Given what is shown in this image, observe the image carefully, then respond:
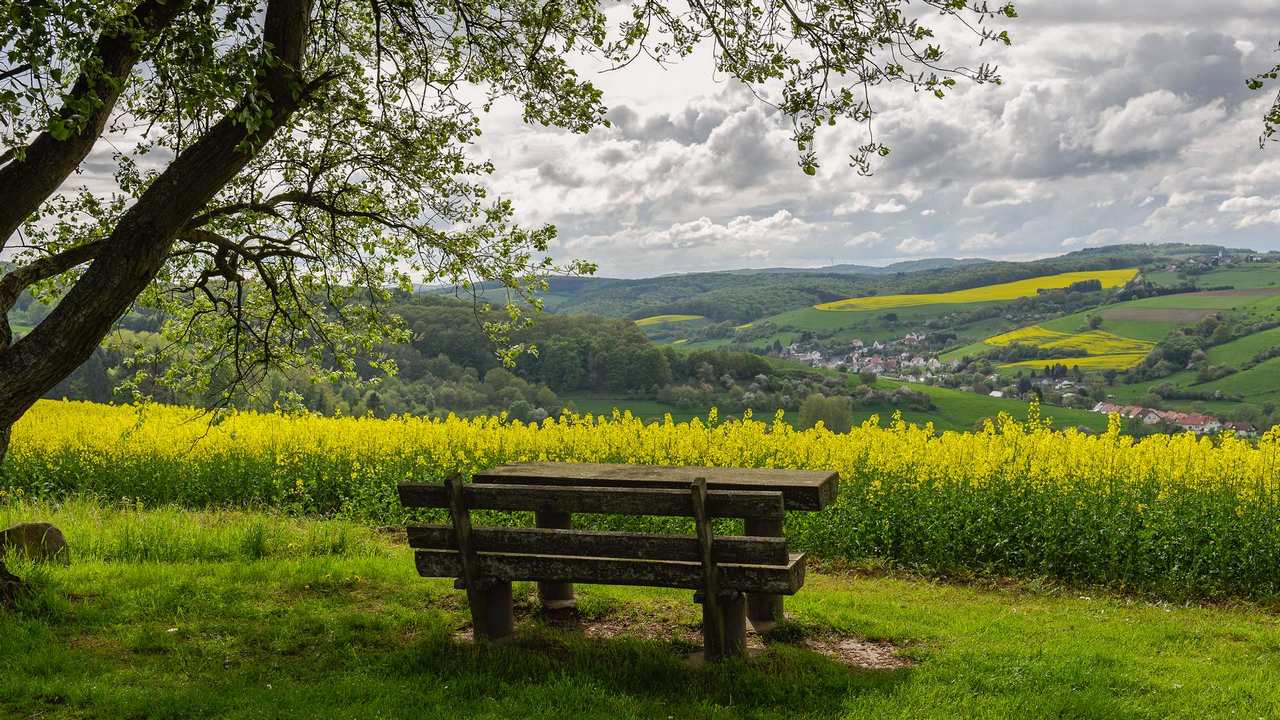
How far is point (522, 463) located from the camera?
329 inches

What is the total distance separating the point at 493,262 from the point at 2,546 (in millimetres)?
5466

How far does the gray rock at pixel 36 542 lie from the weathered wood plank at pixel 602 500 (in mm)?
4649

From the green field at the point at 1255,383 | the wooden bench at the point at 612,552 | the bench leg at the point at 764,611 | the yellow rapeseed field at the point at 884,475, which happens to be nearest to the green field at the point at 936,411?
the green field at the point at 1255,383

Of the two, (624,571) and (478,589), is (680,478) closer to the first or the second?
(624,571)

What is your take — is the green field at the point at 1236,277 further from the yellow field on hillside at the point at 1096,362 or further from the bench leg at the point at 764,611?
the bench leg at the point at 764,611

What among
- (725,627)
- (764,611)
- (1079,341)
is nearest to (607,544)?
(725,627)

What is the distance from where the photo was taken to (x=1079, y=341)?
329ft

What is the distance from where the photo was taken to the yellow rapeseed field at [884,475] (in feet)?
33.0

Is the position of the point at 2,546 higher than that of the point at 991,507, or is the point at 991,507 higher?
the point at 2,546

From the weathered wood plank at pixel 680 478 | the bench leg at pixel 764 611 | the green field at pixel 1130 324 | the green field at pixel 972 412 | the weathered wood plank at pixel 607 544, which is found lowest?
the green field at pixel 972 412

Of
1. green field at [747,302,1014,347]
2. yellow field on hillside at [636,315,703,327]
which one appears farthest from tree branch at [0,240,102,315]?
yellow field on hillside at [636,315,703,327]

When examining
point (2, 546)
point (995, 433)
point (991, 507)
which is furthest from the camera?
point (995, 433)

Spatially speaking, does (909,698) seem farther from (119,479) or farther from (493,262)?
(119,479)

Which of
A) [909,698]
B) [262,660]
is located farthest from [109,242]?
[909,698]
